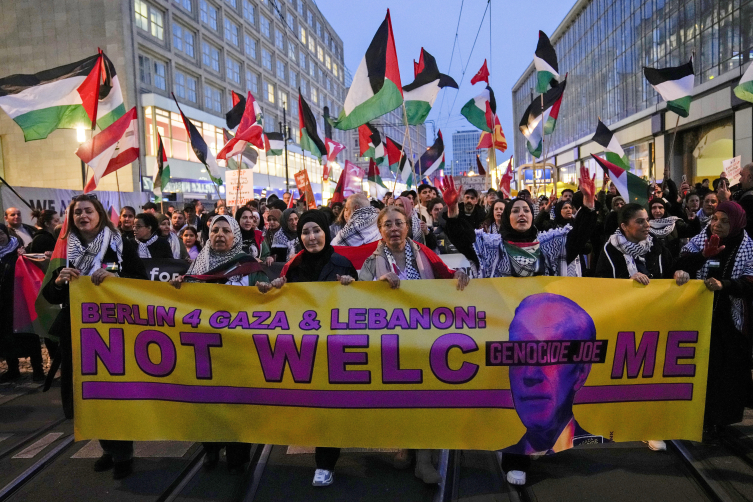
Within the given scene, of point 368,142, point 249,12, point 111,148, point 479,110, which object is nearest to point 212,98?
point 249,12

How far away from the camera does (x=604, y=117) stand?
40594 mm

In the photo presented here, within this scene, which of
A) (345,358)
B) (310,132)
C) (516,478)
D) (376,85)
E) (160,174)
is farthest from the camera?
(160,174)

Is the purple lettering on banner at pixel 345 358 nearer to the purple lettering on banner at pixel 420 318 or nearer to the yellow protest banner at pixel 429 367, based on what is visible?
the yellow protest banner at pixel 429 367

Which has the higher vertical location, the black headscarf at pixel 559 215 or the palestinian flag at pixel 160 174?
the palestinian flag at pixel 160 174

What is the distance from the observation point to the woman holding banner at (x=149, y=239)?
587 cm

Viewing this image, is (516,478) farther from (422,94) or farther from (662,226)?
(422,94)

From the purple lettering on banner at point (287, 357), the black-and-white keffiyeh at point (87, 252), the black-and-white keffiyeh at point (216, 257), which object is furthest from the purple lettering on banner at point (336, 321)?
the black-and-white keffiyeh at point (87, 252)

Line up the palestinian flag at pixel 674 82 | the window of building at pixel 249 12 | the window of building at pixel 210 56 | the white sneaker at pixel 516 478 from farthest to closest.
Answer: the window of building at pixel 249 12
the window of building at pixel 210 56
the palestinian flag at pixel 674 82
the white sneaker at pixel 516 478

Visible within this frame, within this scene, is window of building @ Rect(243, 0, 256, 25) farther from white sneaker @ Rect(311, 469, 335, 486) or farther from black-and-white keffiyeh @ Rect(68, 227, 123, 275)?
white sneaker @ Rect(311, 469, 335, 486)

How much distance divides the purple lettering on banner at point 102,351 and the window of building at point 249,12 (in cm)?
4459

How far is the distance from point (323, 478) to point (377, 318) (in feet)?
3.50

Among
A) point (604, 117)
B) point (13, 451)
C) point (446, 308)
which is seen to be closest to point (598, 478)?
point (446, 308)

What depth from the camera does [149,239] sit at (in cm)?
598

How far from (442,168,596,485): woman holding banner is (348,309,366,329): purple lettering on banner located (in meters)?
1.02
